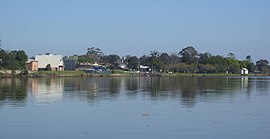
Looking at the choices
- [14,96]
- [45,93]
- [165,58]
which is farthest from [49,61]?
[14,96]

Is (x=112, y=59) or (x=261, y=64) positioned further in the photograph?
(x=261, y=64)

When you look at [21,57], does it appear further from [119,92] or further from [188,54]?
[188,54]

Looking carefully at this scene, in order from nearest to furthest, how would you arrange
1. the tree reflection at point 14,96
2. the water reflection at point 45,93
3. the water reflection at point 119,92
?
the tree reflection at point 14,96
the water reflection at point 45,93
the water reflection at point 119,92

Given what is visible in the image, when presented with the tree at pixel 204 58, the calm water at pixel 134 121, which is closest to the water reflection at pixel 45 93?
the calm water at pixel 134 121

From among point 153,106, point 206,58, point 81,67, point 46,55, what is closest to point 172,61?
point 206,58

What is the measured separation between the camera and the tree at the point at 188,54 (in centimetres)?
16216

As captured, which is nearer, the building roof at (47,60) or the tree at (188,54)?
the building roof at (47,60)

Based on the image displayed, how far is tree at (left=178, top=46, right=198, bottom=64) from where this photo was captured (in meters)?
162

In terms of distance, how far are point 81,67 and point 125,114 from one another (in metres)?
116

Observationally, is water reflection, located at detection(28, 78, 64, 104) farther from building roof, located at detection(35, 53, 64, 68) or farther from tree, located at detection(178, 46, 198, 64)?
tree, located at detection(178, 46, 198, 64)

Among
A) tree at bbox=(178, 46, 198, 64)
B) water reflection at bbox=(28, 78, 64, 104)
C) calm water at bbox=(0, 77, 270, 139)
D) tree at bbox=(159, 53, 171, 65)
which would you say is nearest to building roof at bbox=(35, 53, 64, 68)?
tree at bbox=(159, 53, 171, 65)

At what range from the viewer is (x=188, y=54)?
546ft

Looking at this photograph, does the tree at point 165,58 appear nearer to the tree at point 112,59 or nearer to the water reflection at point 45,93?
the tree at point 112,59

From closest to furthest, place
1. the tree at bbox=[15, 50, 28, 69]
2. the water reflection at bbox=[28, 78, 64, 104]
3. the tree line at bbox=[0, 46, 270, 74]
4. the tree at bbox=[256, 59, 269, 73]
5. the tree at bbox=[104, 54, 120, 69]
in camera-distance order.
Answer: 1. the water reflection at bbox=[28, 78, 64, 104]
2. the tree at bbox=[15, 50, 28, 69]
3. the tree line at bbox=[0, 46, 270, 74]
4. the tree at bbox=[104, 54, 120, 69]
5. the tree at bbox=[256, 59, 269, 73]
